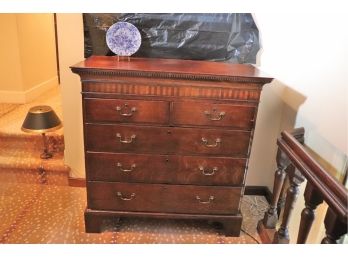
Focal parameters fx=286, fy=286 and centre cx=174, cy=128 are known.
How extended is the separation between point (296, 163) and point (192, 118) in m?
0.72

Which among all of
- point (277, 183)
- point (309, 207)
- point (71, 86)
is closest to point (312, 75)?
point (277, 183)

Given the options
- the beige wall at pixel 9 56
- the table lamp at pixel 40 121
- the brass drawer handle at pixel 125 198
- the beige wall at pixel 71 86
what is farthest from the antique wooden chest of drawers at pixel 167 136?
the beige wall at pixel 9 56

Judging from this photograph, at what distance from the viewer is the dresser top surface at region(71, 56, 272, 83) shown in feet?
4.97

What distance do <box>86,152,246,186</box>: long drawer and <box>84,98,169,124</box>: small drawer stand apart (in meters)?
0.22

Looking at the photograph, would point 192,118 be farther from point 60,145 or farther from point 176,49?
point 60,145

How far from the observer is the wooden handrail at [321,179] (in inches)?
29.1

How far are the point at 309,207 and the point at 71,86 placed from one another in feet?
5.70

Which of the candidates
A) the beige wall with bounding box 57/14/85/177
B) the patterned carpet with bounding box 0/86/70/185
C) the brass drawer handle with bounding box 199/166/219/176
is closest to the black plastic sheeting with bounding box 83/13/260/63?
the beige wall with bounding box 57/14/85/177

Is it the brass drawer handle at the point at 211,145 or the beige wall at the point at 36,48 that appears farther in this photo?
the beige wall at the point at 36,48

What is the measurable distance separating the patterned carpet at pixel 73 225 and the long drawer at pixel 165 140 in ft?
1.99

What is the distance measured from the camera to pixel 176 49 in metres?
1.91

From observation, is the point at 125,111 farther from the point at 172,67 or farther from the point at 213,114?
the point at 213,114

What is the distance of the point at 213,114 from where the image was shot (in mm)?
1604

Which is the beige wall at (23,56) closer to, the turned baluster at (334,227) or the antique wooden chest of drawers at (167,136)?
the antique wooden chest of drawers at (167,136)
